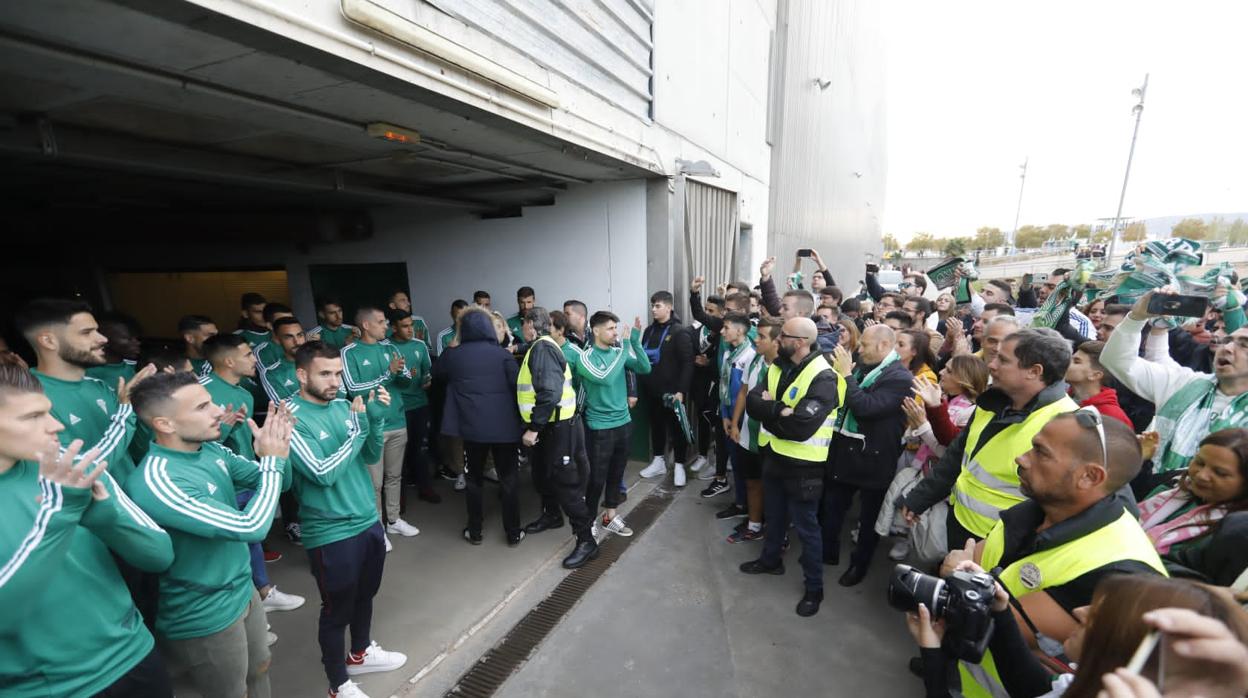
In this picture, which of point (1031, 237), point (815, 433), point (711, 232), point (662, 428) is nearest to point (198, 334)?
point (662, 428)

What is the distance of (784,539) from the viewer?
389 centimetres

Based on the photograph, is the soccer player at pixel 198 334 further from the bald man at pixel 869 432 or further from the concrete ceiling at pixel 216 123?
the bald man at pixel 869 432

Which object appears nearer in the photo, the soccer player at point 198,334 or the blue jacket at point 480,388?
the soccer player at point 198,334

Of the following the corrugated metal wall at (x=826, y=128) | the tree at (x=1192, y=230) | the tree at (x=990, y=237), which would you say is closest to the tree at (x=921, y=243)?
the tree at (x=990, y=237)

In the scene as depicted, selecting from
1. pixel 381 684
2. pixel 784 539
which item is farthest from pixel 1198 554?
pixel 381 684

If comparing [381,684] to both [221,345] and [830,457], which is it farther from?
[830,457]

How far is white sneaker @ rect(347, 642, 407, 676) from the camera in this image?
114 inches

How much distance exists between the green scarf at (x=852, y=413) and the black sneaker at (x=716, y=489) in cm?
199

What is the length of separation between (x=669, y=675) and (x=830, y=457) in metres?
1.83

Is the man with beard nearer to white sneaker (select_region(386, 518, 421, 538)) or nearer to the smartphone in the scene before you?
white sneaker (select_region(386, 518, 421, 538))

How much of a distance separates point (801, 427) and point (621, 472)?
1954mm

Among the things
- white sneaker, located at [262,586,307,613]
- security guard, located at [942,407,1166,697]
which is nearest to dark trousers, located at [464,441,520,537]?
white sneaker, located at [262,586,307,613]

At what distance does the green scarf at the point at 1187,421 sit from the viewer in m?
2.62

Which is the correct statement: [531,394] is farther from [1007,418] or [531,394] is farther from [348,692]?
[1007,418]
